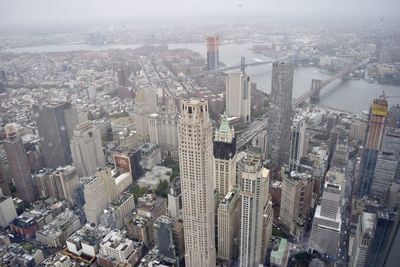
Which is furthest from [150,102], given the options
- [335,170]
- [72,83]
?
[335,170]

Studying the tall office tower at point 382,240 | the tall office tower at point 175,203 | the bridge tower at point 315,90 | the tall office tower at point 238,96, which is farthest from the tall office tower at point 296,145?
the tall office tower at point 382,240

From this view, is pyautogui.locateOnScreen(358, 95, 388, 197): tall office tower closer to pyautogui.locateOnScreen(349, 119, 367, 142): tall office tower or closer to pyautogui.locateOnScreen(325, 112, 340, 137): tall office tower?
pyautogui.locateOnScreen(349, 119, 367, 142): tall office tower

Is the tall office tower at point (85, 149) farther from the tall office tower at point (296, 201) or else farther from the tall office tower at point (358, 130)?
the tall office tower at point (358, 130)

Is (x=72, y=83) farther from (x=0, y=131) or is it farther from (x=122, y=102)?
(x=0, y=131)

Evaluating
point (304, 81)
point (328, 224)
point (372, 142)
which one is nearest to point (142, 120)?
point (304, 81)

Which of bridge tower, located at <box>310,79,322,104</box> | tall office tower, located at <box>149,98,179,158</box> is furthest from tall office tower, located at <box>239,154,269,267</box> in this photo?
bridge tower, located at <box>310,79,322,104</box>
